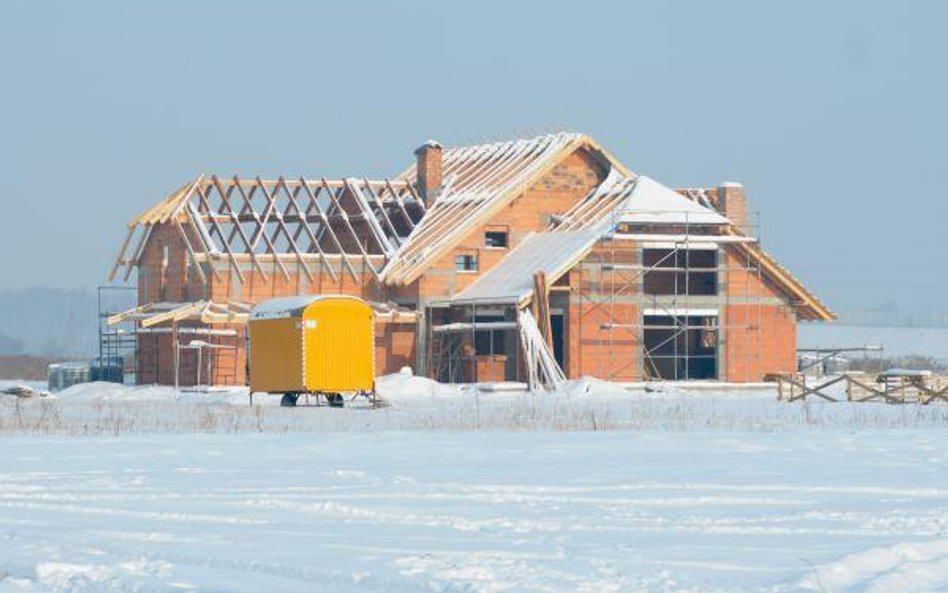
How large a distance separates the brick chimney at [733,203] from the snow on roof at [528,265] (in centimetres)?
645

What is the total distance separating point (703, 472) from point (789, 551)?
6.41 meters

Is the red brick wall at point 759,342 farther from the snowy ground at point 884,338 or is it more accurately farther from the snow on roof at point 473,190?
the snowy ground at point 884,338

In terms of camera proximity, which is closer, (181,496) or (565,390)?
(181,496)

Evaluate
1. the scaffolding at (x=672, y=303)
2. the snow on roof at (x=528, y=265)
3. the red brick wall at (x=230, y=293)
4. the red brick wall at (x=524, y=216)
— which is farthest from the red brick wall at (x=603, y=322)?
the red brick wall at (x=230, y=293)

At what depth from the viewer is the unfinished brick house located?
5078 centimetres

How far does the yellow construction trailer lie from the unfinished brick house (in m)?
6.87

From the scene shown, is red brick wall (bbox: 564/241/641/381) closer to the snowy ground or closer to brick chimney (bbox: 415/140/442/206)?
brick chimney (bbox: 415/140/442/206)

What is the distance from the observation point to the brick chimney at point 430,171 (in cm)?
5759

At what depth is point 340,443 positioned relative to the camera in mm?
24781

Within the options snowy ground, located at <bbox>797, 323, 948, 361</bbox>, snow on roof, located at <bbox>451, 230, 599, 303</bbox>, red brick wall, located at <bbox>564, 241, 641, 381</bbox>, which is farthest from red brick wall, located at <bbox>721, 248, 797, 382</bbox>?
snowy ground, located at <bbox>797, 323, 948, 361</bbox>

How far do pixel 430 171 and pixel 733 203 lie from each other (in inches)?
374

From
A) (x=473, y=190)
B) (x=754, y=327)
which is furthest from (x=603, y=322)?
(x=473, y=190)

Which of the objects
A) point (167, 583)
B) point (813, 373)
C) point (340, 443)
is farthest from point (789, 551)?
point (813, 373)

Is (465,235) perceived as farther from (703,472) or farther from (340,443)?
(703,472)
